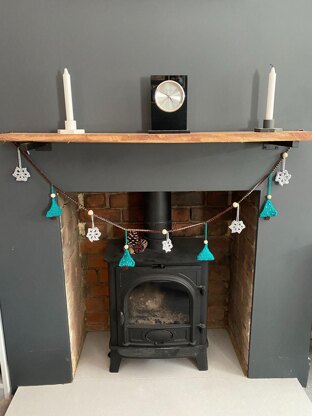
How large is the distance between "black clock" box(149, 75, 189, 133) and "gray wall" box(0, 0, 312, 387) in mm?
63

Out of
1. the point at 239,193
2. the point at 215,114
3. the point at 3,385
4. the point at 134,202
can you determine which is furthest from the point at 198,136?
the point at 3,385

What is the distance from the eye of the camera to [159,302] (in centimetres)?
186

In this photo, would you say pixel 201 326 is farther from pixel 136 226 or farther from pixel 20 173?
pixel 20 173

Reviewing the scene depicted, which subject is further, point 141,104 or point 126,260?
point 126,260

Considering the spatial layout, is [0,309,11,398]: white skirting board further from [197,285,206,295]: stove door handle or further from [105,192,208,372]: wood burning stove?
[197,285,206,295]: stove door handle

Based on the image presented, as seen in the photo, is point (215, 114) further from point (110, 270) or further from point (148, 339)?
point (148, 339)

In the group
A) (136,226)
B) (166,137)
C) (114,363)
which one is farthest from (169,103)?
(114,363)

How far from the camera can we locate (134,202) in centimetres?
198

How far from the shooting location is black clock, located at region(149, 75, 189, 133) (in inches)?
55.4

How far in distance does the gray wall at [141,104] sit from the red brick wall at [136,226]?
1.34 ft

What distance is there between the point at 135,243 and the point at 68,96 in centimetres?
76

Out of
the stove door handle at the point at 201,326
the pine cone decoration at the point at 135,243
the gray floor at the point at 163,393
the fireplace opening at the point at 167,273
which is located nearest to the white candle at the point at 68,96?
the fireplace opening at the point at 167,273

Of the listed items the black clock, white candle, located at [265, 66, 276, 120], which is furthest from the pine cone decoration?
white candle, located at [265, 66, 276, 120]

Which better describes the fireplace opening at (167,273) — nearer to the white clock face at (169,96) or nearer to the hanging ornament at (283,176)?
the hanging ornament at (283,176)
